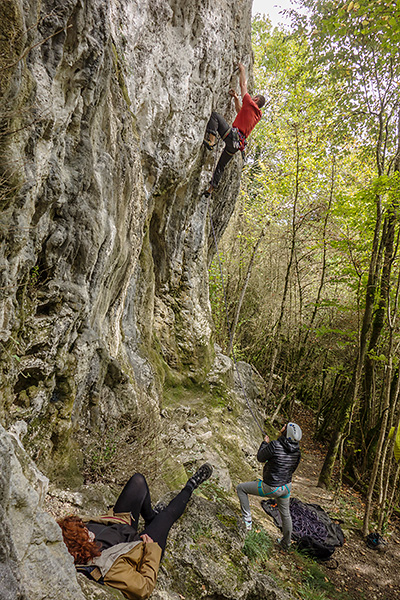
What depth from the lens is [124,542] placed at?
3072 mm

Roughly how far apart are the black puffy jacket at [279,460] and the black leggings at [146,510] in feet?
5.29

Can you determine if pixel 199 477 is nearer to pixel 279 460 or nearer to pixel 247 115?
pixel 279 460

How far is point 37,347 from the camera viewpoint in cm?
336

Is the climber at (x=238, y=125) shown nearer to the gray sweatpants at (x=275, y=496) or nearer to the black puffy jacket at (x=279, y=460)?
the black puffy jacket at (x=279, y=460)

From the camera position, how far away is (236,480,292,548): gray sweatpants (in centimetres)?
501

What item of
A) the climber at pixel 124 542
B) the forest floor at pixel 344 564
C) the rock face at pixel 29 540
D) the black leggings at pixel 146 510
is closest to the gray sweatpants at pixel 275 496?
the forest floor at pixel 344 564

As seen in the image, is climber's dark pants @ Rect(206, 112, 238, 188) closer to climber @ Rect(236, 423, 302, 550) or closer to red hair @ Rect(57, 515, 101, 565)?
climber @ Rect(236, 423, 302, 550)

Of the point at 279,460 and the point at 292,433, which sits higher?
the point at 292,433

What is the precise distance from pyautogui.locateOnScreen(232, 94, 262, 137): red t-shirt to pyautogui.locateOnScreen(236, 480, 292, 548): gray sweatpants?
686 centimetres

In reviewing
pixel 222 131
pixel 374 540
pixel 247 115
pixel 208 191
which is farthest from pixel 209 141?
pixel 374 540

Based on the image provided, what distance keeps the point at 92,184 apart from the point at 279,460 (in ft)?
14.1

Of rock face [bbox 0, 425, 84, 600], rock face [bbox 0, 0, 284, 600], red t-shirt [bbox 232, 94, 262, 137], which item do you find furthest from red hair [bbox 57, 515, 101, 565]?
red t-shirt [bbox 232, 94, 262, 137]

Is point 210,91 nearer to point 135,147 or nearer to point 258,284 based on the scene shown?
point 135,147

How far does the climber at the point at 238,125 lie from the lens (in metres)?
7.59
